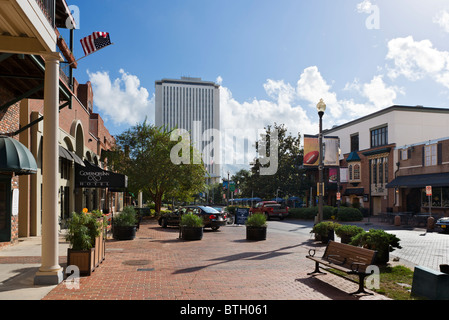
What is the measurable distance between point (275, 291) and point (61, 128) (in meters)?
16.4

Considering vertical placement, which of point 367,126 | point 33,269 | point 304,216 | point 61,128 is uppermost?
point 367,126

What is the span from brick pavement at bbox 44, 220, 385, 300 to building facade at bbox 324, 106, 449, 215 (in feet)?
102

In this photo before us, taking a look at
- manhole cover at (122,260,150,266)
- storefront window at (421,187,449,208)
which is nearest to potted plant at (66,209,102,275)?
manhole cover at (122,260,150,266)

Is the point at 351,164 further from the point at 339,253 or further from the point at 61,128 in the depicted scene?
the point at 339,253

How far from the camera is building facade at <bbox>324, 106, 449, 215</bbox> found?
4131cm

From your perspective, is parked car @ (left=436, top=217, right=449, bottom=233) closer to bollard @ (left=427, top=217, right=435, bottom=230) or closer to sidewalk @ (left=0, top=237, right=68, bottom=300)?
bollard @ (left=427, top=217, right=435, bottom=230)

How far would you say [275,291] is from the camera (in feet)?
24.3

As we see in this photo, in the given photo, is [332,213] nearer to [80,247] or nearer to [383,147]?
[383,147]

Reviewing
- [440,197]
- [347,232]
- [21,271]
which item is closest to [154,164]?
[347,232]

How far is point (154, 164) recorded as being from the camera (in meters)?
30.8

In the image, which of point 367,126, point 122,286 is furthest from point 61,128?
point 367,126

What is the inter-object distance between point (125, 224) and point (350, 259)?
1029 cm
